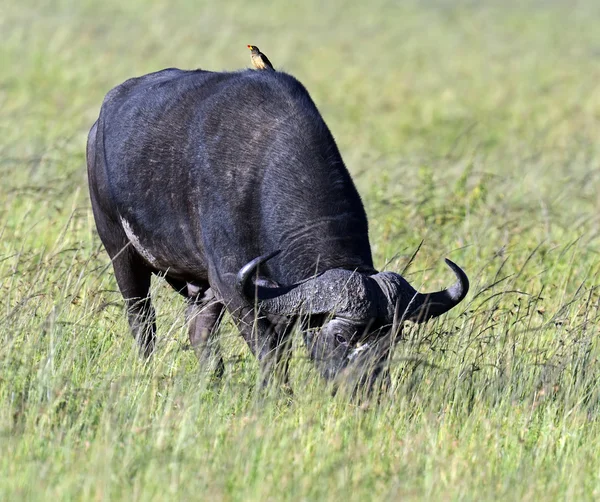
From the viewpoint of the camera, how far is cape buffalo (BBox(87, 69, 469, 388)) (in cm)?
547

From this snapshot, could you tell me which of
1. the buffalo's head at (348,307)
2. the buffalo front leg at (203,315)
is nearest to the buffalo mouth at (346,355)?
the buffalo's head at (348,307)

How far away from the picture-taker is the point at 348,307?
536cm

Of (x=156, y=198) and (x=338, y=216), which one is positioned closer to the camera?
(x=338, y=216)

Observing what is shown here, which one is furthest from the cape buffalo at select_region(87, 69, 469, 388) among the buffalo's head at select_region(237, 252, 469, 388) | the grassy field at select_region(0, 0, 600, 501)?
the grassy field at select_region(0, 0, 600, 501)

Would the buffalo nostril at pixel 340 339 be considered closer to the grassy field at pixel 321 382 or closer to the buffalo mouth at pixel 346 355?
the buffalo mouth at pixel 346 355

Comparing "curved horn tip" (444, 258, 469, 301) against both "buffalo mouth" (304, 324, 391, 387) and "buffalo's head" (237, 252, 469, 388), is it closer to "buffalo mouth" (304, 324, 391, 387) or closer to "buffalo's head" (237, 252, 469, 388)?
"buffalo's head" (237, 252, 469, 388)

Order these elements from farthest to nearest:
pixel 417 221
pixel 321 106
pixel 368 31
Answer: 1. pixel 368 31
2. pixel 321 106
3. pixel 417 221

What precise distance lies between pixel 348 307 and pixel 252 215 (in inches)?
40.5

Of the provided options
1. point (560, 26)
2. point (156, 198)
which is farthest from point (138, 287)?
point (560, 26)

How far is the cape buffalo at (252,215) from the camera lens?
547cm

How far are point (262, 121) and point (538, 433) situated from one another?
8.07 ft

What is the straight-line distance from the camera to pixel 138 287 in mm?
7426

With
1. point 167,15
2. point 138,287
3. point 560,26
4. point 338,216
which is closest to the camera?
point 338,216

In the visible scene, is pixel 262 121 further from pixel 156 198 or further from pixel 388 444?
pixel 388 444
